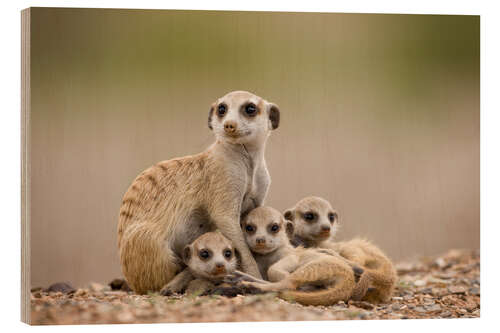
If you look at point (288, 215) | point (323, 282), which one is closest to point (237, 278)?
point (323, 282)

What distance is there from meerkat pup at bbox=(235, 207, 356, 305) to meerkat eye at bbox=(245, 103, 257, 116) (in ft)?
2.85

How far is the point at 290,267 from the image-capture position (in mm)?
6738

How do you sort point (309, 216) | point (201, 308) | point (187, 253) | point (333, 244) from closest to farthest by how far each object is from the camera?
1. point (201, 308)
2. point (187, 253)
3. point (309, 216)
4. point (333, 244)

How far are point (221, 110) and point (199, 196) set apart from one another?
797 millimetres

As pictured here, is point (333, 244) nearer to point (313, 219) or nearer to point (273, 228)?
point (313, 219)

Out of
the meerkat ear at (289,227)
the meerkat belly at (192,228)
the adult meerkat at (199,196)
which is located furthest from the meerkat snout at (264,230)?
the meerkat belly at (192,228)

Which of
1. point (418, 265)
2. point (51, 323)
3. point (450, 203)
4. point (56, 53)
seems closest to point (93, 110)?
point (56, 53)

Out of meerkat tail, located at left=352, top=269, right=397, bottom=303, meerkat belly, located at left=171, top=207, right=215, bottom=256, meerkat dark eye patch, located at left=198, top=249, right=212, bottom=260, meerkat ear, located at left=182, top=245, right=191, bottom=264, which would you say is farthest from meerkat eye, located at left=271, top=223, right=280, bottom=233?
meerkat tail, located at left=352, top=269, right=397, bottom=303

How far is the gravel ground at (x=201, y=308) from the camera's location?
6359 mm

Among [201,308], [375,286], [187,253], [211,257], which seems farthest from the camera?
[375,286]

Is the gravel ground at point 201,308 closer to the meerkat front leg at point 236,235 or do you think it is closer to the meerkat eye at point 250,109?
the meerkat front leg at point 236,235

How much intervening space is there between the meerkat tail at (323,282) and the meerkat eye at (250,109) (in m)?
1.42

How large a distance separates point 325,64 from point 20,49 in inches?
110

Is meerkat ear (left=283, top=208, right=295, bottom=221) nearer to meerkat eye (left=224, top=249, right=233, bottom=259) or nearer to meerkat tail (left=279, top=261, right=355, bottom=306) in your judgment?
meerkat tail (left=279, top=261, right=355, bottom=306)
